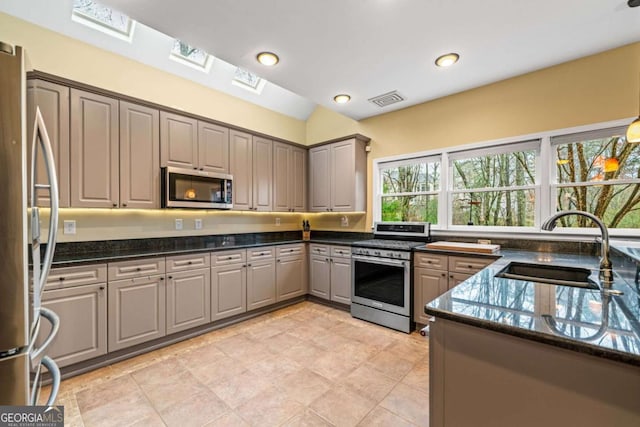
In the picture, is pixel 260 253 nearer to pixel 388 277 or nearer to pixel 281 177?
pixel 281 177

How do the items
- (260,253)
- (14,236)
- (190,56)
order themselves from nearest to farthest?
1. (14,236)
2. (190,56)
3. (260,253)

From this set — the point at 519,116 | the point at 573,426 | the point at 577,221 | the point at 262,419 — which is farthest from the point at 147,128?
the point at 577,221

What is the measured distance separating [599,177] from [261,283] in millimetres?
3729

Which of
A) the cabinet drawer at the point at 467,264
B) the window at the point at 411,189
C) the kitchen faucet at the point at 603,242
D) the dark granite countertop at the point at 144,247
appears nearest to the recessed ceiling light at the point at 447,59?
the window at the point at 411,189

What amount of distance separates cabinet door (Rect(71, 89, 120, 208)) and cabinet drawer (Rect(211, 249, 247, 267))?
1078 millimetres

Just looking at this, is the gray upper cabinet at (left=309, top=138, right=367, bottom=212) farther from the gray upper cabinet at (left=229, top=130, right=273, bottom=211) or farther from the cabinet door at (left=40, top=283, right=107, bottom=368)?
the cabinet door at (left=40, top=283, right=107, bottom=368)

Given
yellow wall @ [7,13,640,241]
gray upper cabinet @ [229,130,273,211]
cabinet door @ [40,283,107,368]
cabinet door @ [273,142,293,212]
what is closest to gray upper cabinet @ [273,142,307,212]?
cabinet door @ [273,142,293,212]

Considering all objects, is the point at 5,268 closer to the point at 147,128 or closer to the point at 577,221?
the point at 147,128

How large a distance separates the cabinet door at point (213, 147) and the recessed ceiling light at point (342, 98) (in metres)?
1.43

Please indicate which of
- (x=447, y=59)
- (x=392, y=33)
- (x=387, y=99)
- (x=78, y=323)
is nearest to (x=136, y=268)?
(x=78, y=323)

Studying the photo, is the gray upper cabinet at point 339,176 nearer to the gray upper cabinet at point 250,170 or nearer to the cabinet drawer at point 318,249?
the cabinet drawer at point 318,249

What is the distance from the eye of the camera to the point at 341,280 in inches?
144

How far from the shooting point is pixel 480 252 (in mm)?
2648

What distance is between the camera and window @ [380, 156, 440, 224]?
3570mm
